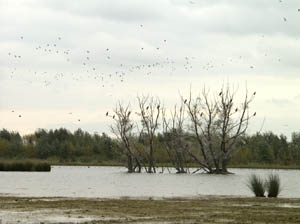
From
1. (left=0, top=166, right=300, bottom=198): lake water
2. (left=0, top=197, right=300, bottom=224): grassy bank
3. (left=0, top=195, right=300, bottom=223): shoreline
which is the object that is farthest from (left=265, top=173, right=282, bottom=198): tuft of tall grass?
(left=0, top=195, right=300, bottom=223): shoreline

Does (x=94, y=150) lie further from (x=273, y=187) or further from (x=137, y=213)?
(x=137, y=213)

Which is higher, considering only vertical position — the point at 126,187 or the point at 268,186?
the point at 268,186

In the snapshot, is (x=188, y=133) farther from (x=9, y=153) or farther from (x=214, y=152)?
(x=9, y=153)

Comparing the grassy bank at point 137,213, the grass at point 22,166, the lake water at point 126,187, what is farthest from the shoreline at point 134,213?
the grass at point 22,166

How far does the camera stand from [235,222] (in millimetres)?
18531

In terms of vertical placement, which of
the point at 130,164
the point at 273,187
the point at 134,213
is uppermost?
the point at 130,164

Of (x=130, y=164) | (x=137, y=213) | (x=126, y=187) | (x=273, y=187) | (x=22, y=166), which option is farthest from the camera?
(x=130, y=164)

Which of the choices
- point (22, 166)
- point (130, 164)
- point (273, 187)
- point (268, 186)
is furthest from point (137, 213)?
point (130, 164)

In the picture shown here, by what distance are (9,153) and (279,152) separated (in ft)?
175

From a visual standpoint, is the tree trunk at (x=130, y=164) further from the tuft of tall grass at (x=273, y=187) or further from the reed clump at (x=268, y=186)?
the tuft of tall grass at (x=273, y=187)

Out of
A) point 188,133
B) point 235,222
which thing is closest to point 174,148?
point 188,133

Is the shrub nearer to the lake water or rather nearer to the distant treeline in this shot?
the lake water

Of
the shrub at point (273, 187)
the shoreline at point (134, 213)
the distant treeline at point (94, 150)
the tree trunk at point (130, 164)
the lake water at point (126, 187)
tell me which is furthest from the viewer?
the distant treeline at point (94, 150)

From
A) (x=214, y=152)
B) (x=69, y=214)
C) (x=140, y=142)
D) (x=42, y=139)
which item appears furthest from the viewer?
(x=42, y=139)
